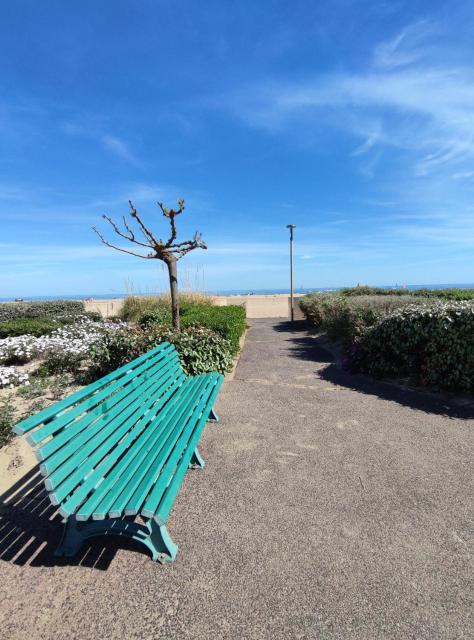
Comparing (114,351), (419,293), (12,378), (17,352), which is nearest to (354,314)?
(114,351)

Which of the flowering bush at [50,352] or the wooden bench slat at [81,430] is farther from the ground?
the wooden bench slat at [81,430]

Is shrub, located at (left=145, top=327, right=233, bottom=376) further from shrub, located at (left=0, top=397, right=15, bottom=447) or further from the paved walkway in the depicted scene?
shrub, located at (left=0, top=397, right=15, bottom=447)

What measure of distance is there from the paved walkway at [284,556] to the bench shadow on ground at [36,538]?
0.04ft

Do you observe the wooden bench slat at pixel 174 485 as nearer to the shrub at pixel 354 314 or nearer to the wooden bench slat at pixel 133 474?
the wooden bench slat at pixel 133 474

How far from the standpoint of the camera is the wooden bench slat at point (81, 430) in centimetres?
187

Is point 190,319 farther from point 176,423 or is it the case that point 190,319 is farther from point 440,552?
point 440,552

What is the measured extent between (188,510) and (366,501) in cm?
134

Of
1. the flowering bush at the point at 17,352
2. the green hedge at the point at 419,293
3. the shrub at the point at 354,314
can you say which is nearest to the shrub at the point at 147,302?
the shrub at the point at 354,314

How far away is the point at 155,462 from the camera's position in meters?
2.38

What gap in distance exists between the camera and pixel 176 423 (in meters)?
3.06

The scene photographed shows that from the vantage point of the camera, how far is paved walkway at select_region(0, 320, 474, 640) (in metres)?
Result: 1.83

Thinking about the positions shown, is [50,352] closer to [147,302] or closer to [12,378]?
[12,378]

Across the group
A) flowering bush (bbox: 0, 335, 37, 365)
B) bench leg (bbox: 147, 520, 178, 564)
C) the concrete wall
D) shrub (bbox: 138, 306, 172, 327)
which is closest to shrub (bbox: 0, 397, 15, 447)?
bench leg (bbox: 147, 520, 178, 564)

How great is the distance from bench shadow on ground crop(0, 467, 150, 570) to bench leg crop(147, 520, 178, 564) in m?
0.12
